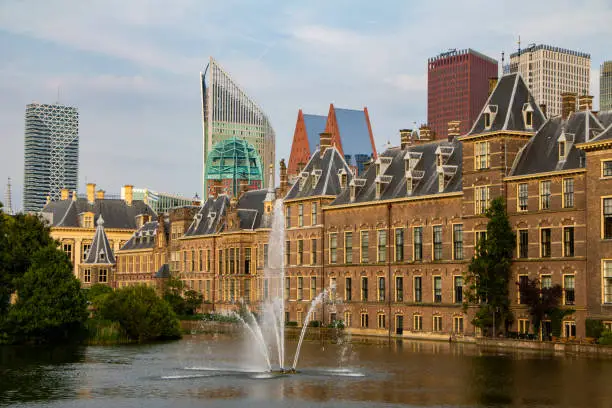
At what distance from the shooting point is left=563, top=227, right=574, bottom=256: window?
232ft

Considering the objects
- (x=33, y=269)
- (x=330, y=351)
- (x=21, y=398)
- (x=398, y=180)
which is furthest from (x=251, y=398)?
(x=398, y=180)

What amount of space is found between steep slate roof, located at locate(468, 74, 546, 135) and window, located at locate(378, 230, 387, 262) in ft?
47.4

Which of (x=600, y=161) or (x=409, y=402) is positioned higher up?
(x=600, y=161)

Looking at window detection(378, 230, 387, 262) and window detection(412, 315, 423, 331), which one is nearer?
window detection(412, 315, 423, 331)

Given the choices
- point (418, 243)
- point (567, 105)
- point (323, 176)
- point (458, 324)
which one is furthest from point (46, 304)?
point (567, 105)

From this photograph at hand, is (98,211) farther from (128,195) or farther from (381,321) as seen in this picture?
(381,321)

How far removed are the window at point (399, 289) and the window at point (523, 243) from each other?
45.3ft

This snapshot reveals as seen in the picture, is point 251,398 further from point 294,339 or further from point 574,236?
point 294,339

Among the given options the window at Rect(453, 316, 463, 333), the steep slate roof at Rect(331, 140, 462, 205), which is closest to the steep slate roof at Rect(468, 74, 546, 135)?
the steep slate roof at Rect(331, 140, 462, 205)

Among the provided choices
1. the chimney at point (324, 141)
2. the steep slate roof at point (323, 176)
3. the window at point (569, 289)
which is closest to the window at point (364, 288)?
the steep slate roof at point (323, 176)

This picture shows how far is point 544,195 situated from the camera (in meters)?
72.6

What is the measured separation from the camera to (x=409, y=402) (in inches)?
1709

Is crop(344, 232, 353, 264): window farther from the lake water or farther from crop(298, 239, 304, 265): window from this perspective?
the lake water

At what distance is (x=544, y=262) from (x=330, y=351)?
15.5 m
